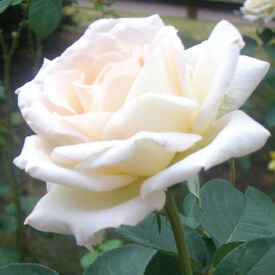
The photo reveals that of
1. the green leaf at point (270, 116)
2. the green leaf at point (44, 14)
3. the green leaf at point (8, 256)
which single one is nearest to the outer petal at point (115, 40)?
the green leaf at point (44, 14)

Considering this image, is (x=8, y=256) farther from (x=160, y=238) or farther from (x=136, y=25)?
(x=136, y=25)

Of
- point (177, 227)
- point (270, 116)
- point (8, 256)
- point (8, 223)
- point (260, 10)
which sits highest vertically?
point (177, 227)

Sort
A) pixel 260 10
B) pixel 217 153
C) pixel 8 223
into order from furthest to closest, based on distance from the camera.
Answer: pixel 260 10 → pixel 8 223 → pixel 217 153

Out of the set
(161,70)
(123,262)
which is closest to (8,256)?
(123,262)

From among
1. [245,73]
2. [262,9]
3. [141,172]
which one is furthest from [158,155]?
[262,9]

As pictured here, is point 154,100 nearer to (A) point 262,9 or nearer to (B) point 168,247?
(B) point 168,247

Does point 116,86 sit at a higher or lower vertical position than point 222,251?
higher
